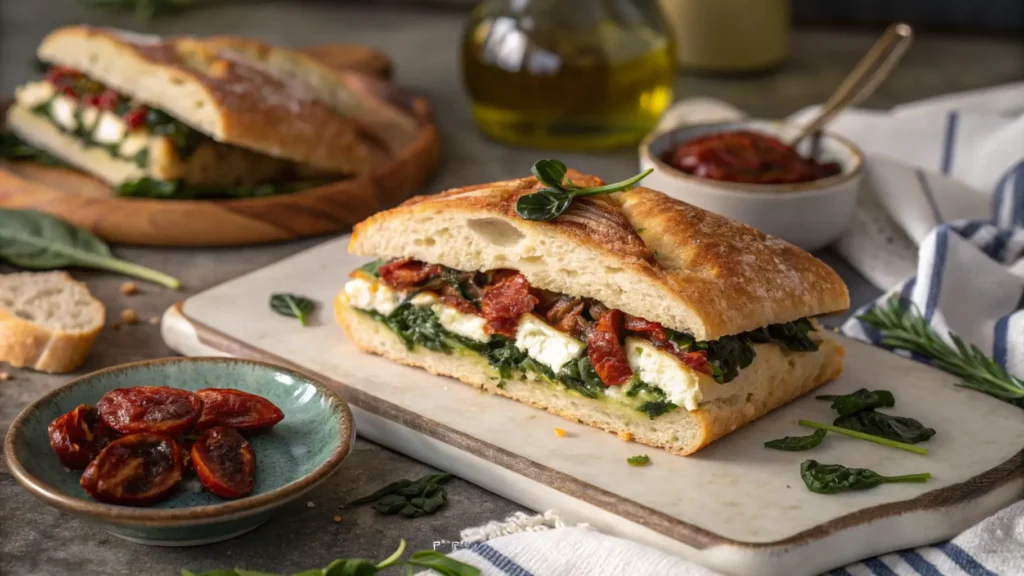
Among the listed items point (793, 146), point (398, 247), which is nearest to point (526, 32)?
point (793, 146)

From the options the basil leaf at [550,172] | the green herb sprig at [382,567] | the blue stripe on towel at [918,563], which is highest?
the basil leaf at [550,172]

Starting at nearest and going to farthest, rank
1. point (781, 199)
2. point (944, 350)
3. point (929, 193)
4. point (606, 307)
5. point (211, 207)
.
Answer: point (606, 307) → point (944, 350) → point (781, 199) → point (211, 207) → point (929, 193)

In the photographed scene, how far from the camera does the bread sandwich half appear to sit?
5.52 m

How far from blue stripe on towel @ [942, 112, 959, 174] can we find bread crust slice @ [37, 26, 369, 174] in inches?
115

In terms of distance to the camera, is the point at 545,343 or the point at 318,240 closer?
the point at 545,343

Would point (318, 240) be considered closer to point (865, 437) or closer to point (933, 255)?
point (933, 255)

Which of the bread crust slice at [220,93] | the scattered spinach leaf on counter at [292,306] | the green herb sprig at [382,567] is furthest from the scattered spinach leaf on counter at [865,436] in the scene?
the bread crust slice at [220,93]

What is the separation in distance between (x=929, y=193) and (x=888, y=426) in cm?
224

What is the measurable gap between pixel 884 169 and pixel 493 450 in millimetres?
2929

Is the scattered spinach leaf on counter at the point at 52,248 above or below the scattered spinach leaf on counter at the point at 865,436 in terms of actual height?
below

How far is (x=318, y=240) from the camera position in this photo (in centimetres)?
548

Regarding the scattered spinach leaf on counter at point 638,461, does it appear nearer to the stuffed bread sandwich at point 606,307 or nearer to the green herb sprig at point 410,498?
the stuffed bread sandwich at point 606,307

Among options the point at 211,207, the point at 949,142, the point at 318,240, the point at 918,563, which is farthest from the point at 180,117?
the point at 918,563

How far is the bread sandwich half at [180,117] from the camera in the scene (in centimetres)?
552
